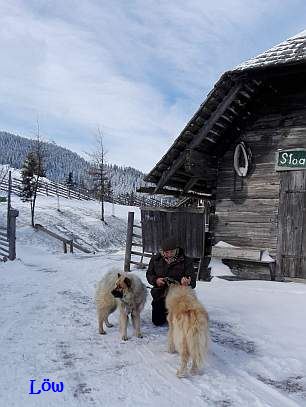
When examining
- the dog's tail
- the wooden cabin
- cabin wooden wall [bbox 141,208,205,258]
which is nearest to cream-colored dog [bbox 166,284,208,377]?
the dog's tail

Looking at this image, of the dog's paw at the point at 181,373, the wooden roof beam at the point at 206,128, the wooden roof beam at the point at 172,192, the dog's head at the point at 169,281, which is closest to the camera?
the dog's paw at the point at 181,373

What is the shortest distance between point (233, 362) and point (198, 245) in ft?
23.8

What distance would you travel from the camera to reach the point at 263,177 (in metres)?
12.1

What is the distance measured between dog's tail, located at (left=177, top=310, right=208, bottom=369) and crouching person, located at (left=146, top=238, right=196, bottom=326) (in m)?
1.83

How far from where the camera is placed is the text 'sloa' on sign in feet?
37.2

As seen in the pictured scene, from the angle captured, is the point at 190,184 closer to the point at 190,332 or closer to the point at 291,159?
the point at 291,159

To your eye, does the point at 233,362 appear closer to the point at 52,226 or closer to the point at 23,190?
the point at 52,226

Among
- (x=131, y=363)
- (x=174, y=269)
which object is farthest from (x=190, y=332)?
(x=174, y=269)

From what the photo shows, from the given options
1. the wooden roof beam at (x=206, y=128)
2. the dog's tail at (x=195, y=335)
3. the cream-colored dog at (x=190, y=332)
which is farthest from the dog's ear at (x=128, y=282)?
the wooden roof beam at (x=206, y=128)

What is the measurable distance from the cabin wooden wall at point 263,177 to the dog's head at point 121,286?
620 cm

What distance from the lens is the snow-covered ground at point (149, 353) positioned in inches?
181

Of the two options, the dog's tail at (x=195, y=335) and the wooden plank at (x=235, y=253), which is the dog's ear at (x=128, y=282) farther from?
the wooden plank at (x=235, y=253)

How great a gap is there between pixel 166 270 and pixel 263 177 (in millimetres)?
5794

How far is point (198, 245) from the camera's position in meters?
13.0
